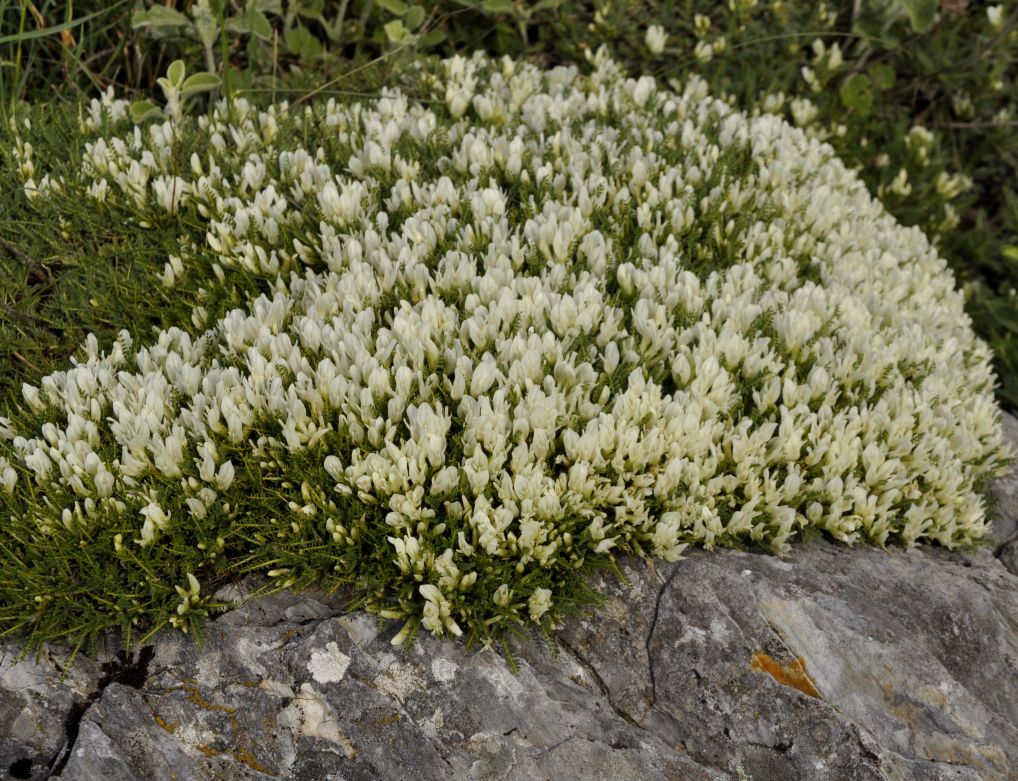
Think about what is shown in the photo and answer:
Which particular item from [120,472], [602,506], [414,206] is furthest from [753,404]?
[120,472]

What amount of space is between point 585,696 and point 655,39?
19.5 ft

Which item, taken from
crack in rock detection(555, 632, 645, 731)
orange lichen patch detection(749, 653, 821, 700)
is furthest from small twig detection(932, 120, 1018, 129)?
crack in rock detection(555, 632, 645, 731)

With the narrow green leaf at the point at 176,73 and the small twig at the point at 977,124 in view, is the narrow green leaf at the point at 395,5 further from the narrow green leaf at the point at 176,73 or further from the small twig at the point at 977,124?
the small twig at the point at 977,124

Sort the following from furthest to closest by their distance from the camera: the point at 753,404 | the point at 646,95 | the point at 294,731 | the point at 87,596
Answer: the point at 646,95 < the point at 753,404 < the point at 87,596 < the point at 294,731

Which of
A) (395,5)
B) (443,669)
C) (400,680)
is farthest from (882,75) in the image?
(400,680)

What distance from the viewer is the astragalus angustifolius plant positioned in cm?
381

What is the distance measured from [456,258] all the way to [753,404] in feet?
5.59

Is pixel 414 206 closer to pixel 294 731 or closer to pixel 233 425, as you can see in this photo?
pixel 233 425

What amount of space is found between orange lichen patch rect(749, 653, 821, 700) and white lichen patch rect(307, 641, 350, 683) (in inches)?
67.1

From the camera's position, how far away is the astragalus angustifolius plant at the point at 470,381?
3812mm

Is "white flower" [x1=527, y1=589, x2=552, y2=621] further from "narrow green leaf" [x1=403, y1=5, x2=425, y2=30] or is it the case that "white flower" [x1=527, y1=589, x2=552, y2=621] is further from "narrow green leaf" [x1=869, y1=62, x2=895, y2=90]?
"narrow green leaf" [x1=869, y1=62, x2=895, y2=90]

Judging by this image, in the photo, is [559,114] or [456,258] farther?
[559,114]

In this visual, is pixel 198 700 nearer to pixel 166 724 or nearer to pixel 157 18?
pixel 166 724

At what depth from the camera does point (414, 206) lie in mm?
5297
